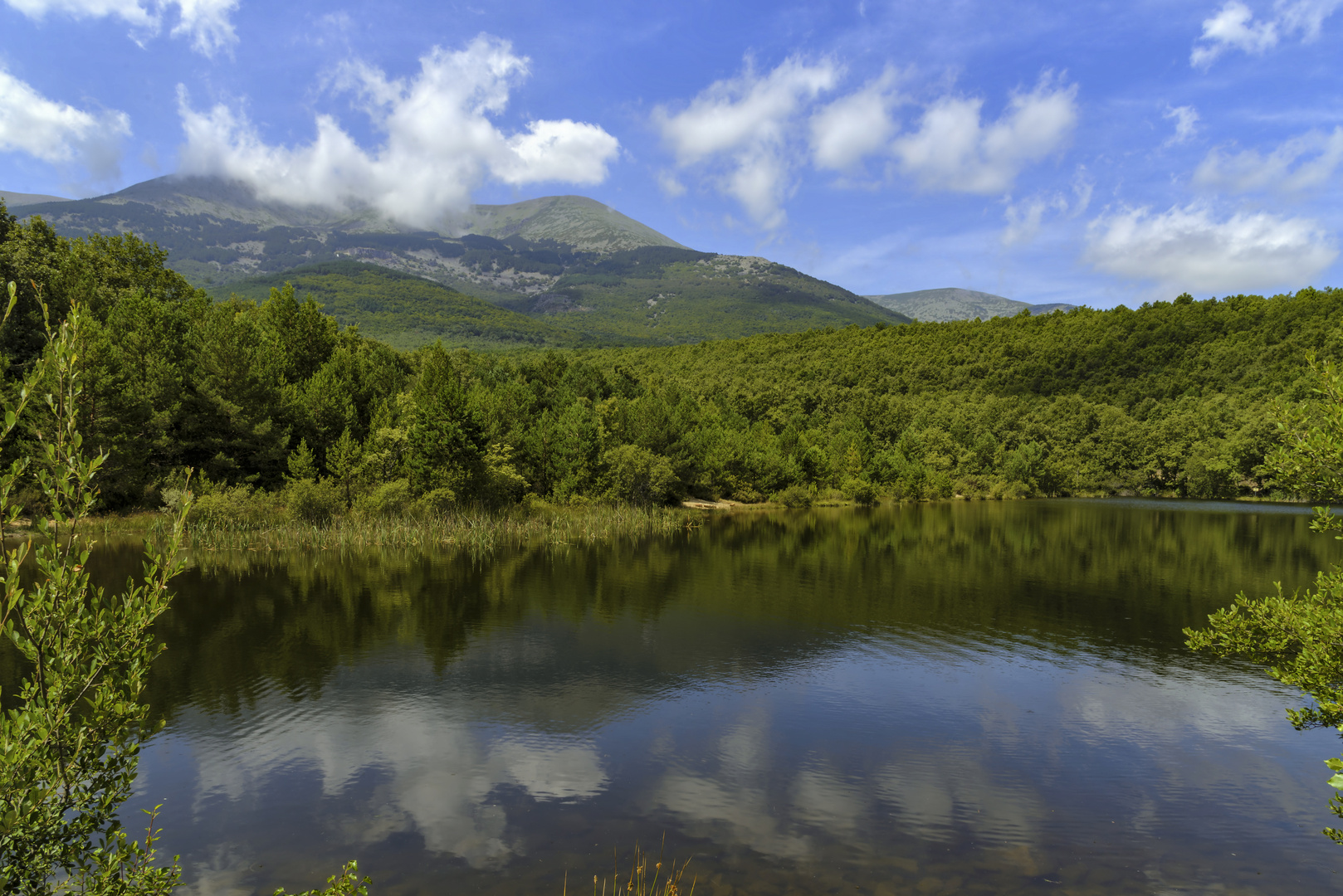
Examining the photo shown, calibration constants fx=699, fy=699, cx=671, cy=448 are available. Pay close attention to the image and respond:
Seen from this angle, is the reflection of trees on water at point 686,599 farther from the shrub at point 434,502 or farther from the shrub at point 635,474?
the shrub at point 635,474

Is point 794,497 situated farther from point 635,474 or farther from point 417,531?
point 417,531

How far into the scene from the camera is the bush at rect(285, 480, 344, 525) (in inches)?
1848

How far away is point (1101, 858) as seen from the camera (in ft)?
37.2

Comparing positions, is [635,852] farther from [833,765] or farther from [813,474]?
[813,474]

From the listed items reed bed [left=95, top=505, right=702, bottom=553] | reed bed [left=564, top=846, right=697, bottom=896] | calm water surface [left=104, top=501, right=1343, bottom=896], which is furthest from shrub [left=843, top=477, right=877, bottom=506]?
reed bed [left=564, top=846, right=697, bottom=896]

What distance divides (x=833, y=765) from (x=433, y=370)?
47748mm

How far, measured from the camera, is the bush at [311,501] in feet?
154

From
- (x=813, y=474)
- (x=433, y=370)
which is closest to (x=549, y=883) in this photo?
(x=433, y=370)

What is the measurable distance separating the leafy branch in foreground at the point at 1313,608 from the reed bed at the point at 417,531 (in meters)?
38.9

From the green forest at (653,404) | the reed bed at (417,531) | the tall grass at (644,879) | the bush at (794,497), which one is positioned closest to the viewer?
the tall grass at (644,879)

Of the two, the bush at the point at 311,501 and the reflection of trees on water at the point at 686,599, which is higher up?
the bush at the point at 311,501

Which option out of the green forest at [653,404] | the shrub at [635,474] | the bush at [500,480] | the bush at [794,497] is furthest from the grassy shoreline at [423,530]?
the bush at [794,497]

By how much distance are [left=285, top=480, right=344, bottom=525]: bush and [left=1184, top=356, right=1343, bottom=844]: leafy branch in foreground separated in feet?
157

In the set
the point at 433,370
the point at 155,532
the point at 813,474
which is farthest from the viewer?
the point at 813,474
